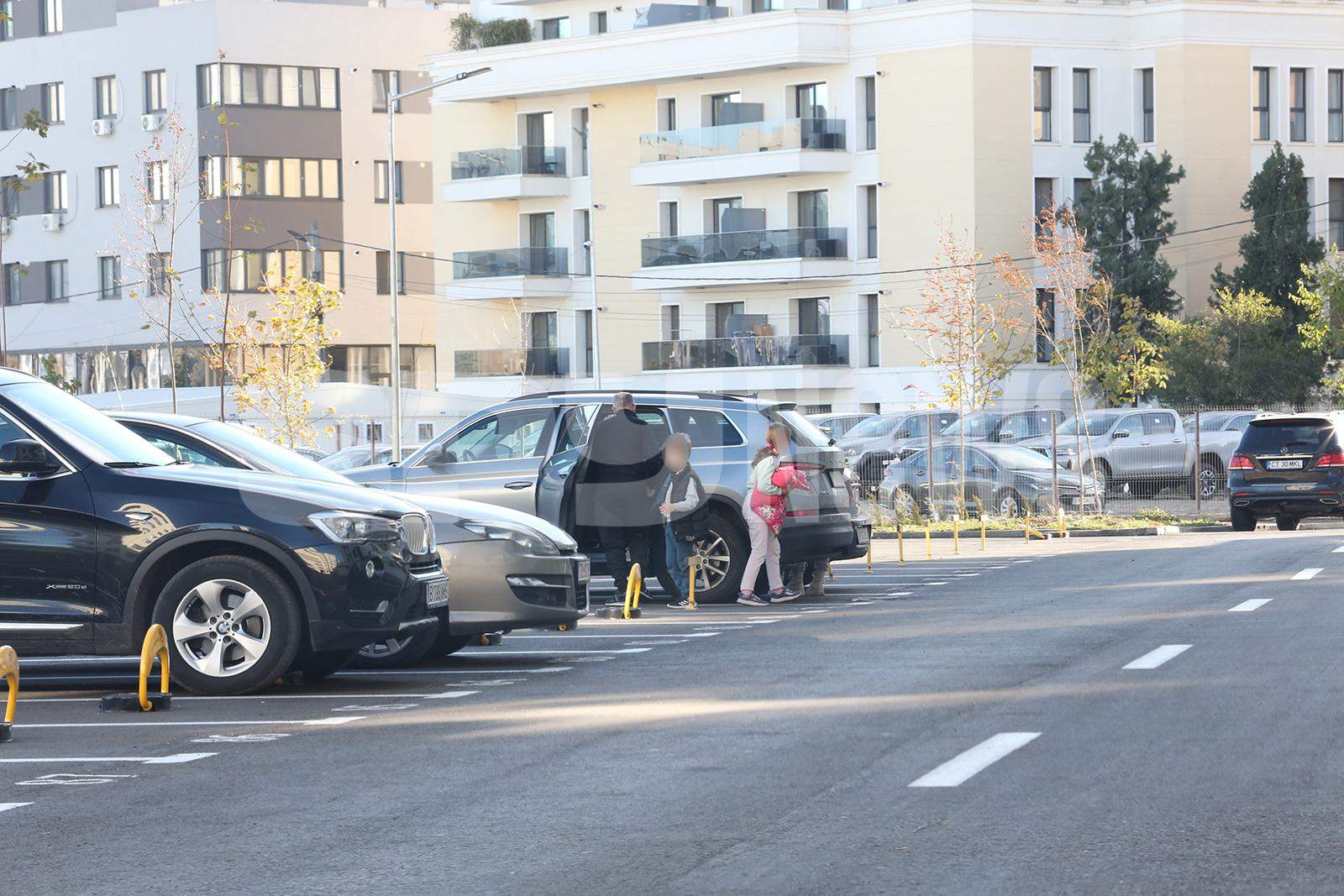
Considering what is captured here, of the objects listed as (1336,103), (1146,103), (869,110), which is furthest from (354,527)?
(1336,103)

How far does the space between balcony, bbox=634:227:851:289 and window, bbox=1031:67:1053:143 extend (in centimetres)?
636

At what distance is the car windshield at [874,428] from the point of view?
43.3m

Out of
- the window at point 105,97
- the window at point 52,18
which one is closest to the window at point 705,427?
the window at point 105,97

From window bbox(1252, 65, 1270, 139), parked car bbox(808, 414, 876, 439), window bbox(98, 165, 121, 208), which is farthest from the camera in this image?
window bbox(98, 165, 121, 208)

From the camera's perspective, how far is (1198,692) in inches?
445

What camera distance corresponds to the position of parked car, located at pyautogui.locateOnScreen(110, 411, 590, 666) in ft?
46.0

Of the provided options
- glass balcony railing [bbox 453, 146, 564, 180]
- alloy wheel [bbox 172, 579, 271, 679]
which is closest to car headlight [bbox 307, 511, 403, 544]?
alloy wheel [bbox 172, 579, 271, 679]

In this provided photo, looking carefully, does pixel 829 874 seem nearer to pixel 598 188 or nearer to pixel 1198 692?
pixel 1198 692

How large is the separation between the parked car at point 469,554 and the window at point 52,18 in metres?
69.7

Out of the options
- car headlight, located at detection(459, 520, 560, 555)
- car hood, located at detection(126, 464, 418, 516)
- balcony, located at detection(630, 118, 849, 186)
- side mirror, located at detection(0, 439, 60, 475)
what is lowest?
car headlight, located at detection(459, 520, 560, 555)

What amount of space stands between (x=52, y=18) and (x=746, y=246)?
33.0 metres

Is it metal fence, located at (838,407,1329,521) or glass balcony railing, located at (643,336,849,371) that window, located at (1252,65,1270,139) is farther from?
metal fence, located at (838,407,1329,521)

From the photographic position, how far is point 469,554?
14062 millimetres

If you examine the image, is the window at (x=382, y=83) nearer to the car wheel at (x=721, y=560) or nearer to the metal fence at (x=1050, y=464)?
the metal fence at (x=1050, y=464)
